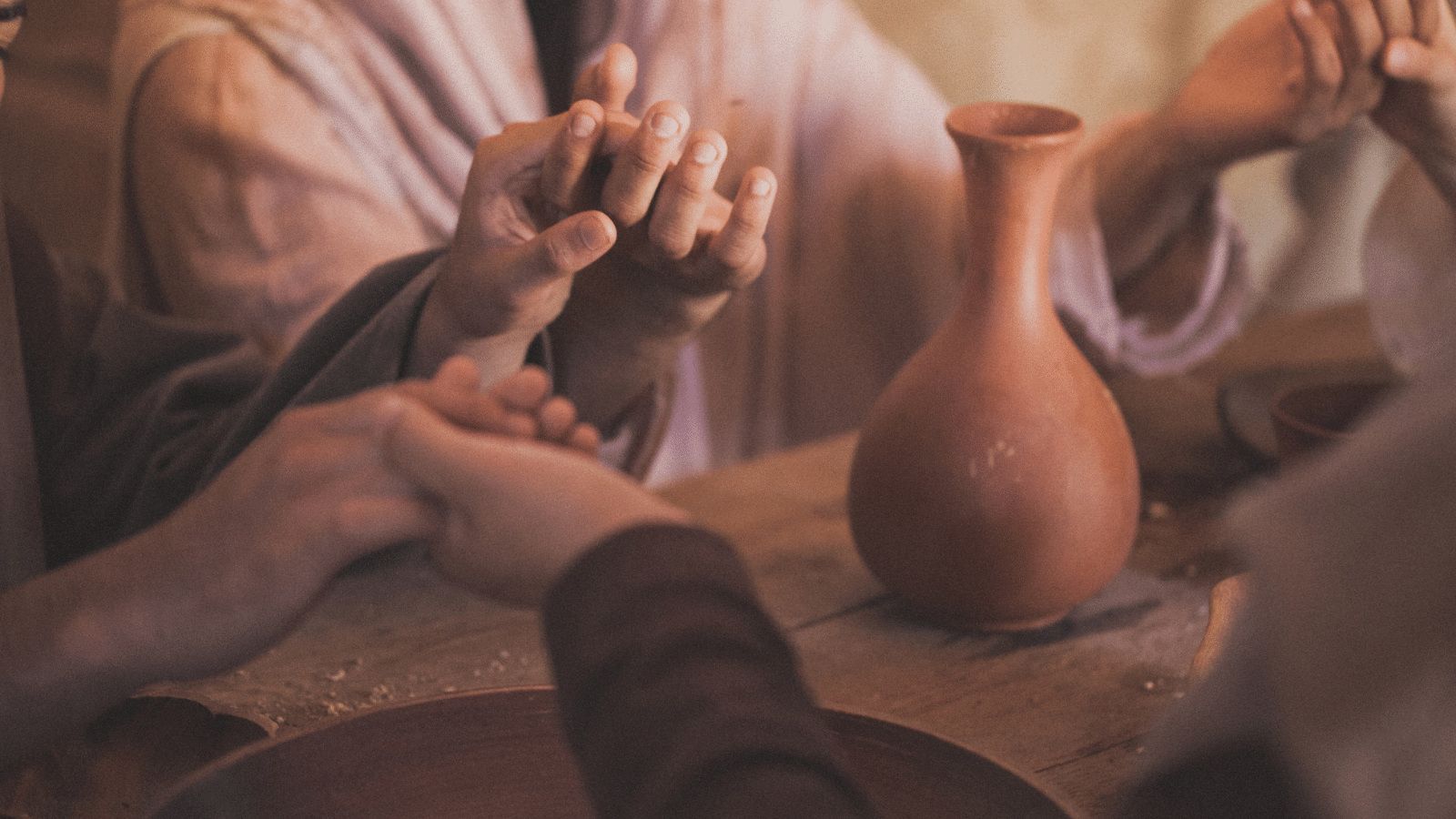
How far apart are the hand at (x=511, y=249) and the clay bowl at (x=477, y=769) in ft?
0.75

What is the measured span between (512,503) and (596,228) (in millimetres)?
233

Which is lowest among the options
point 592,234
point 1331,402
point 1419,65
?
point 1331,402

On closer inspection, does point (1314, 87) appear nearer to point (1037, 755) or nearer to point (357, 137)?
point (1037, 755)

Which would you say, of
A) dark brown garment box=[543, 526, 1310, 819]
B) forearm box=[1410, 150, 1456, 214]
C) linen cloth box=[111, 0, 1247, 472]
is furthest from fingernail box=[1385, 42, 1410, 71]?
dark brown garment box=[543, 526, 1310, 819]

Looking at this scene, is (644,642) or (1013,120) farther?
(1013,120)


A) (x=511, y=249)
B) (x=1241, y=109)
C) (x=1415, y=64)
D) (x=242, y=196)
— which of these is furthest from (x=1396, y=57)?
(x=242, y=196)

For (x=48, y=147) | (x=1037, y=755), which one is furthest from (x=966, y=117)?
(x=48, y=147)

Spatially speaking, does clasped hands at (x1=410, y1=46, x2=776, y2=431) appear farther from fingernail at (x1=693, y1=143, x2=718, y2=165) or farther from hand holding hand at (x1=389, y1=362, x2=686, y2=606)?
hand holding hand at (x1=389, y1=362, x2=686, y2=606)

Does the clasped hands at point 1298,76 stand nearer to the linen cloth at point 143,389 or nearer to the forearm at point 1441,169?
the forearm at point 1441,169

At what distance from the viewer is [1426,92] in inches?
31.2

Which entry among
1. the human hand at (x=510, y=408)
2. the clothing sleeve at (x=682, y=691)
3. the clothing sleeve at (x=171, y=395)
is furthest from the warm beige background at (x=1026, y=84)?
the clothing sleeve at (x=682, y=691)

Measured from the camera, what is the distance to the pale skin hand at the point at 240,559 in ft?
1.25

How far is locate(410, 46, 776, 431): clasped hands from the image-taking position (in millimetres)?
559

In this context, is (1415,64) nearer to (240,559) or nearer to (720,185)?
(720,185)
